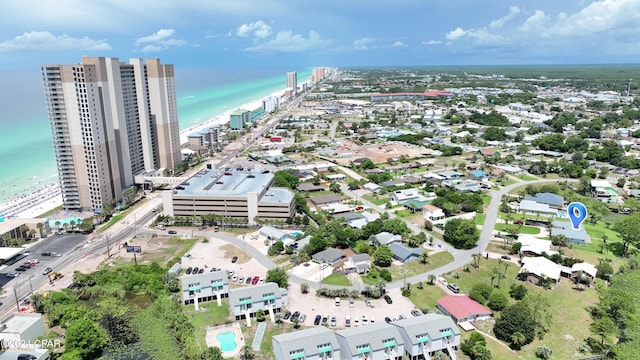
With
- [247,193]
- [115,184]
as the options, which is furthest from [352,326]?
[115,184]

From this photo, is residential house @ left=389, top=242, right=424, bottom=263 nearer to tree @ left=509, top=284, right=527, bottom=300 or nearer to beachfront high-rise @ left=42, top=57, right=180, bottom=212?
tree @ left=509, top=284, right=527, bottom=300

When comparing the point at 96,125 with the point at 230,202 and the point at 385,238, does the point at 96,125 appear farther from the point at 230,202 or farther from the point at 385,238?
the point at 385,238

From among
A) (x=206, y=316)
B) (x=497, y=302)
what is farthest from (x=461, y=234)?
(x=206, y=316)

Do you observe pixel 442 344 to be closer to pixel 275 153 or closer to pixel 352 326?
pixel 352 326

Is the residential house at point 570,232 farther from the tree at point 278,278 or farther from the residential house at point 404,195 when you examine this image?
the tree at point 278,278

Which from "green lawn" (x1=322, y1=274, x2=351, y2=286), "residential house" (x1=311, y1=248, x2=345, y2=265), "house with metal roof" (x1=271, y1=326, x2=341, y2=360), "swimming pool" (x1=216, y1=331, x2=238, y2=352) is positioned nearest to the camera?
"house with metal roof" (x1=271, y1=326, x2=341, y2=360)

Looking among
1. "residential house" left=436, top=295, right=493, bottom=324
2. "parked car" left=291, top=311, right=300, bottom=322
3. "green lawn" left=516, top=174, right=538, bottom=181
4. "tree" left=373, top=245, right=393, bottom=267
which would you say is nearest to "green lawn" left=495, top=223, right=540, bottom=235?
"tree" left=373, top=245, right=393, bottom=267
